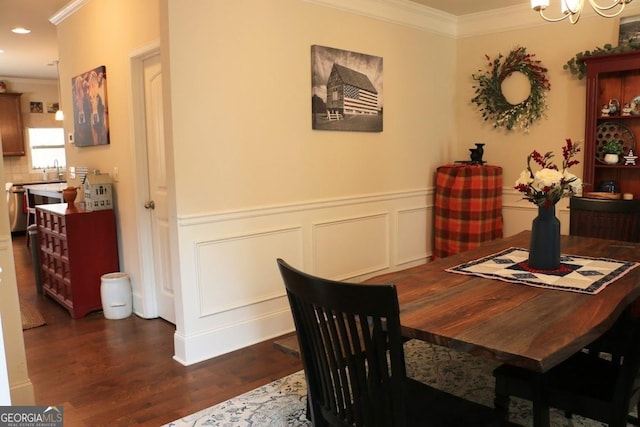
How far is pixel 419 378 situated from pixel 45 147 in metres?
8.00

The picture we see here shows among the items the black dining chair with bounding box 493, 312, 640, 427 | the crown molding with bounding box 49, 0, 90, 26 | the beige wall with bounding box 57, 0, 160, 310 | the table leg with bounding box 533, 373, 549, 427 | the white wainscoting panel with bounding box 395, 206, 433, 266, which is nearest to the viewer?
the black dining chair with bounding box 493, 312, 640, 427

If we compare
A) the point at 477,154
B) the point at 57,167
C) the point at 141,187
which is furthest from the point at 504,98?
the point at 57,167

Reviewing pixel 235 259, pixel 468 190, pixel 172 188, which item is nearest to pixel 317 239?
pixel 235 259

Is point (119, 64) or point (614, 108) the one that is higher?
point (119, 64)

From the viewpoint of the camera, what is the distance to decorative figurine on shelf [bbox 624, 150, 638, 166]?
3.77 m

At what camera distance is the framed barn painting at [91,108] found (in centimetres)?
402

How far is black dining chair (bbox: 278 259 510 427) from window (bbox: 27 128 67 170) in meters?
8.16

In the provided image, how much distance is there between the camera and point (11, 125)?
7.98 m

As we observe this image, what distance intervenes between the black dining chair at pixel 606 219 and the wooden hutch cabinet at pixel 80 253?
3472 millimetres

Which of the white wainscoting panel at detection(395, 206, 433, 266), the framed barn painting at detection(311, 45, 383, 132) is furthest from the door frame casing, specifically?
the white wainscoting panel at detection(395, 206, 433, 266)

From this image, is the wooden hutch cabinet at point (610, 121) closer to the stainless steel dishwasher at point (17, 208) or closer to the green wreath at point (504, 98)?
the green wreath at point (504, 98)

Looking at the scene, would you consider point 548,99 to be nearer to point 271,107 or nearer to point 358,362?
point 271,107

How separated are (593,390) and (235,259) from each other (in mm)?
2133

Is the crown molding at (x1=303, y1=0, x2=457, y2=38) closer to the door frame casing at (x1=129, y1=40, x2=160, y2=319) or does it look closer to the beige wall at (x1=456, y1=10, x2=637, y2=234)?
the beige wall at (x1=456, y1=10, x2=637, y2=234)
